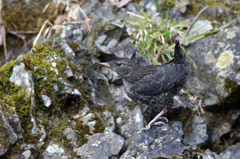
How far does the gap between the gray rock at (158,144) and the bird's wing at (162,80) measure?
2.49 feet

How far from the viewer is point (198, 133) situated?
5.66 m

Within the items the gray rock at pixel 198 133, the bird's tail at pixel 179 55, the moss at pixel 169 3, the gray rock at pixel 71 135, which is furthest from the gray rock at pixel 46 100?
the moss at pixel 169 3

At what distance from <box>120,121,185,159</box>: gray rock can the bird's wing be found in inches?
29.9

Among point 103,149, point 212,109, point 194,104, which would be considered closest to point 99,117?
point 103,149

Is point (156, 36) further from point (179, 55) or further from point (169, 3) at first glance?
point (169, 3)

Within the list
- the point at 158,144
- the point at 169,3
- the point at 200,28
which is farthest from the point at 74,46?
the point at 169,3

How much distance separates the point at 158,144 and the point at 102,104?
1519mm

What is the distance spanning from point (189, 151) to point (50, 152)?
2392 millimetres

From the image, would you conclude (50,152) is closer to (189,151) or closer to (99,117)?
(99,117)

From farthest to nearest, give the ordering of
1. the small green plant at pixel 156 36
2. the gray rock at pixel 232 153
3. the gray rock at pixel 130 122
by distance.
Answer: the small green plant at pixel 156 36
the gray rock at pixel 130 122
the gray rock at pixel 232 153

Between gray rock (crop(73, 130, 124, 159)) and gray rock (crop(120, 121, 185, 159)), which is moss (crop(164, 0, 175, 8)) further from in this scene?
gray rock (crop(73, 130, 124, 159))

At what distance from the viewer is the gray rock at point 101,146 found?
4.26 metres

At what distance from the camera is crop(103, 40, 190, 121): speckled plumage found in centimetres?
500

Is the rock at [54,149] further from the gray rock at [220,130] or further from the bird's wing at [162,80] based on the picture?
the gray rock at [220,130]
